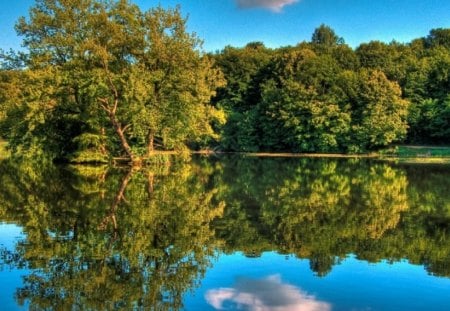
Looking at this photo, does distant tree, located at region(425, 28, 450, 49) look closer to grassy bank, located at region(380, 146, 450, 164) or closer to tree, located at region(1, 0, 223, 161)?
grassy bank, located at region(380, 146, 450, 164)

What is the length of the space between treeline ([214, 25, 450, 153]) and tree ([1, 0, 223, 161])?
28.5 m

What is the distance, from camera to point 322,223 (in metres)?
17.6

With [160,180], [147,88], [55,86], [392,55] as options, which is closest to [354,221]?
[160,180]

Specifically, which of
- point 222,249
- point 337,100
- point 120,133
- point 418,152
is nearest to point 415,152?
point 418,152

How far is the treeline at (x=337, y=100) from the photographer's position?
68.4 meters

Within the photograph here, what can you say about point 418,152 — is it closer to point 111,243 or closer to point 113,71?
point 113,71

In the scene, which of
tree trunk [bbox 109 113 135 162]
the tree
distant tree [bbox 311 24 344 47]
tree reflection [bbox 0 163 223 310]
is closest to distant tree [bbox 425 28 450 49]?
distant tree [bbox 311 24 344 47]

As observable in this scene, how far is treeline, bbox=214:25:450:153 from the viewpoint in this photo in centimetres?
6844

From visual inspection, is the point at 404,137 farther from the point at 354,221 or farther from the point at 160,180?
the point at 354,221

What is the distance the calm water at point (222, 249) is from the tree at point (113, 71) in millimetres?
17872

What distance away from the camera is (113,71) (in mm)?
44344

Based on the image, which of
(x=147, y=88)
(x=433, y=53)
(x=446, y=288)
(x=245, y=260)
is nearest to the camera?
(x=446, y=288)

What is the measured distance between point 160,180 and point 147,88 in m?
13.3

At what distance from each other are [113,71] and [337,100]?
119ft
